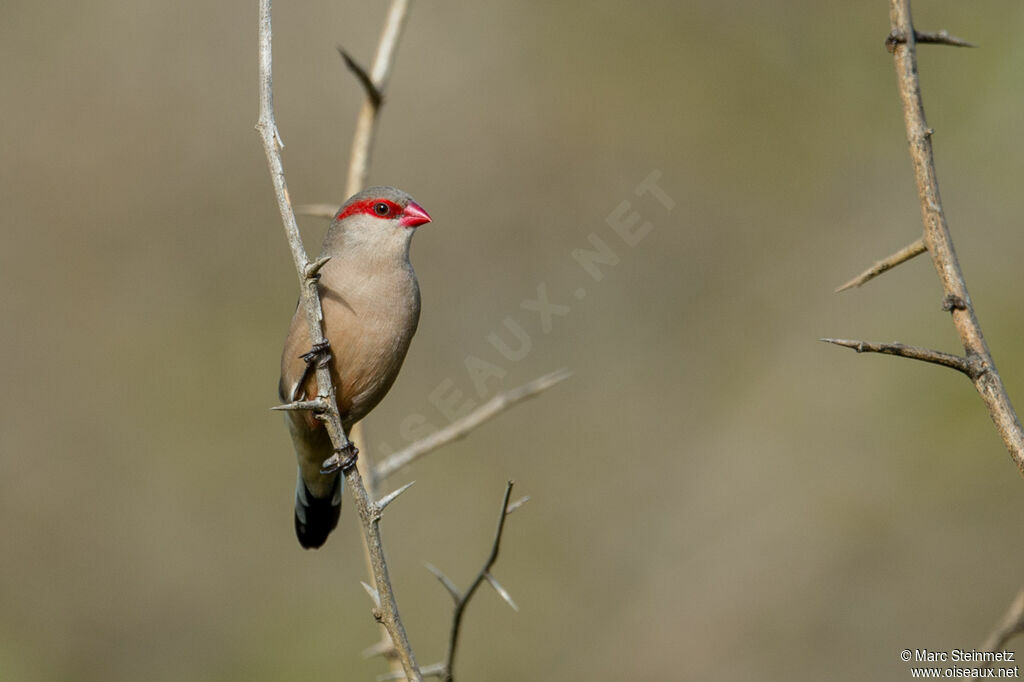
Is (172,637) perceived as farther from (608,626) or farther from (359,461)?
(359,461)

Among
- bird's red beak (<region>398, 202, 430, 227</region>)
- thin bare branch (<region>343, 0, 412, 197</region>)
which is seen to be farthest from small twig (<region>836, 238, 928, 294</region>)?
bird's red beak (<region>398, 202, 430, 227</region>)

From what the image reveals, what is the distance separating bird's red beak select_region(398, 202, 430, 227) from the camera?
15.2 ft

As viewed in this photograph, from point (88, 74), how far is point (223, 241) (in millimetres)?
2122

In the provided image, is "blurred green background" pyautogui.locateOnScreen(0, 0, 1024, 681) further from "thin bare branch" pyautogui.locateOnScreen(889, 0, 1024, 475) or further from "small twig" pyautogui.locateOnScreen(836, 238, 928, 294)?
"thin bare branch" pyautogui.locateOnScreen(889, 0, 1024, 475)

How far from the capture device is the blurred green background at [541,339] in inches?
291

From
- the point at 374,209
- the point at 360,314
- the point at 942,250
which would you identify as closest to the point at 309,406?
the point at 360,314

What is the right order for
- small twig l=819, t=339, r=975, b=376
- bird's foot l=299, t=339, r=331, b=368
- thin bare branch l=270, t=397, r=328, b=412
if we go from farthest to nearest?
bird's foot l=299, t=339, r=331, b=368 < thin bare branch l=270, t=397, r=328, b=412 < small twig l=819, t=339, r=975, b=376

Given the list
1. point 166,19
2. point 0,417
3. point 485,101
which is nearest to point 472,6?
point 485,101

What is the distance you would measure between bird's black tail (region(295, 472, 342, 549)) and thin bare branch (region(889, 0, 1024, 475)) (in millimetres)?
3451

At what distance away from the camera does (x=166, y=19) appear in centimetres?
891

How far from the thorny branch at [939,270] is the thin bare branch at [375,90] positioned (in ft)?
7.35

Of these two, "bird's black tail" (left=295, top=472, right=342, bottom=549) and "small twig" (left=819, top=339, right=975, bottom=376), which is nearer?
"small twig" (left=819, top=339, right=975, bottom=376)

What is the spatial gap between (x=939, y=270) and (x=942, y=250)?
0.05 metres

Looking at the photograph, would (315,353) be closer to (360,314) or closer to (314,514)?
(360,314)
